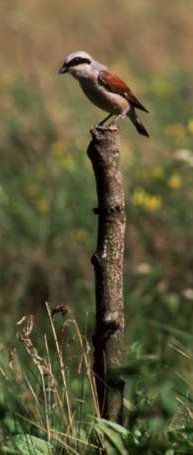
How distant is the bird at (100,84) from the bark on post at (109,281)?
1342 millimetres

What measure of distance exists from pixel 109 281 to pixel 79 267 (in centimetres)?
364

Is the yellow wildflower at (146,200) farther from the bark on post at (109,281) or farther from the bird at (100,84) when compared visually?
the bark on post at (109,281)

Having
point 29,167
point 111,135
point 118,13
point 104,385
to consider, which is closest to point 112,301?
point 104,385

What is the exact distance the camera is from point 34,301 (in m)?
7.88

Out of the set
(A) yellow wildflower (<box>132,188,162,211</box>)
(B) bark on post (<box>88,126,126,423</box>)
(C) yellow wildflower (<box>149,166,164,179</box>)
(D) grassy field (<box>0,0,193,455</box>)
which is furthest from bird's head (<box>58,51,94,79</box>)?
(C) yellow wildflower (<box>149,166,164,179</box>)

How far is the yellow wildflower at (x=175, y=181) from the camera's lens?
791 cm

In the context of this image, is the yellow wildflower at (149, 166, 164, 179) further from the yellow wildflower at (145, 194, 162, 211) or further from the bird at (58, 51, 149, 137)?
the bird at (58, 51, 149, 137)

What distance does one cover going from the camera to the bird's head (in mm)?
5605

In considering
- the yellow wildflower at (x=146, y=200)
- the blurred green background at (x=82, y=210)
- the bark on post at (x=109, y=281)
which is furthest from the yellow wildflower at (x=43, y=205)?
the bark on post at (x=109, y=281)

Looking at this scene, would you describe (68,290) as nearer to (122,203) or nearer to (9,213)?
(9,213)

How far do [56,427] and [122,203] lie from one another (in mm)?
756

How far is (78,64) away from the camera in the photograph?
5668mm

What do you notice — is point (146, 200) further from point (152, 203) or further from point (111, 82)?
point (111, 82)

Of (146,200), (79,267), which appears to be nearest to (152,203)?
(146,200)
